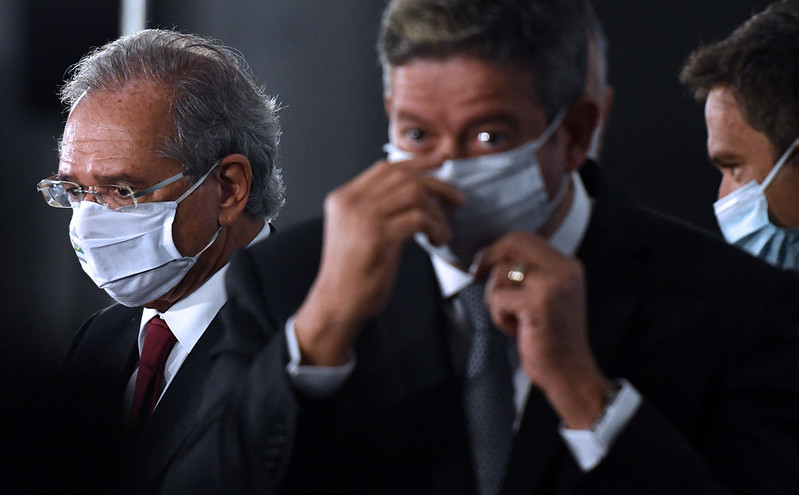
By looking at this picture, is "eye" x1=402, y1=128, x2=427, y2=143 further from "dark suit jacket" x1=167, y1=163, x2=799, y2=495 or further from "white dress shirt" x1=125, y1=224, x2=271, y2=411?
"white dress shirt" x1=125, y1=224, x2=271, y2=411

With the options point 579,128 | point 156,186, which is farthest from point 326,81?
point 579,128

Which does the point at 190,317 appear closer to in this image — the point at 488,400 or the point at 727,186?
the point at 488,400

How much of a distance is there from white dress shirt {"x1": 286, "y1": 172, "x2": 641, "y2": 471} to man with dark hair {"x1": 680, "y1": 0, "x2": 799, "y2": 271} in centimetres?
107

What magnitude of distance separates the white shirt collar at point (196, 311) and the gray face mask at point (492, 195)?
994mm

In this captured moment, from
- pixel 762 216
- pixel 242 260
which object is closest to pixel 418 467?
pixel 242 260

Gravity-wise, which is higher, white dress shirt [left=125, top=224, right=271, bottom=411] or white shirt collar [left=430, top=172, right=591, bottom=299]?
white shirt collar [left=430, top=172, right=591, bottom=299]

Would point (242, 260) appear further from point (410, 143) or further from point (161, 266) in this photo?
point (161, 266)

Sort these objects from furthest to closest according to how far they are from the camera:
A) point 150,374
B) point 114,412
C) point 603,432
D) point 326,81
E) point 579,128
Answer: point 326,81 → point 150,374 → point 579,128 → point 603,432 → point 114,412

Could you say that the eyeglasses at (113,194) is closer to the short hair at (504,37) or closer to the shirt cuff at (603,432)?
the short hair at (504,37)

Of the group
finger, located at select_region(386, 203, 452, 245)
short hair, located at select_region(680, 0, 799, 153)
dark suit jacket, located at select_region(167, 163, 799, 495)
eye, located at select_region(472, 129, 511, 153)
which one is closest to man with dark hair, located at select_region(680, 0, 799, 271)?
short hair, located at select_region(680, 0, 799, 153)

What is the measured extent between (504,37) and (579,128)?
21 centimetres

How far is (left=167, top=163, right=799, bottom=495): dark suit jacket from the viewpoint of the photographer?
1.56 metres

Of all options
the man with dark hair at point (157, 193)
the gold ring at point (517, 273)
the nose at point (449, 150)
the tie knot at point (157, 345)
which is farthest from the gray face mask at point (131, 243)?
the gold ring at point (517, 273)

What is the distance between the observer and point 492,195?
5.12ft
